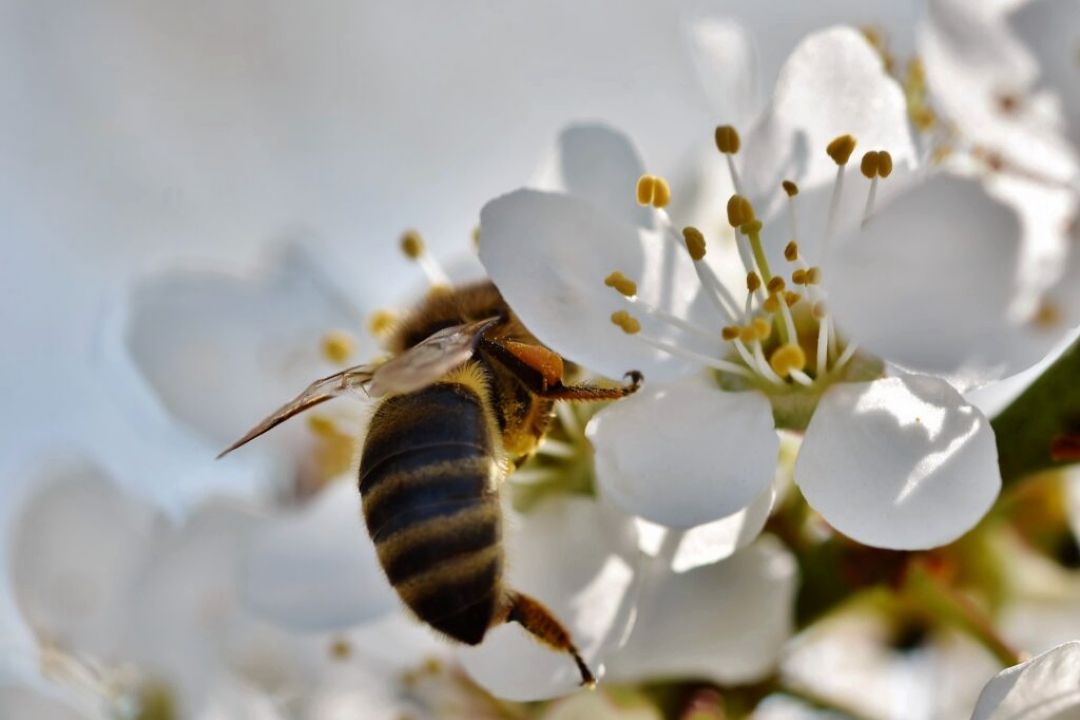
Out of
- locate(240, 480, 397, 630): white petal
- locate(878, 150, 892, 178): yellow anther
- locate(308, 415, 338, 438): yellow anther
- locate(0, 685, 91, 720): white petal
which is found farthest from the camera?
locate(0, 685, 91, 720): white petal

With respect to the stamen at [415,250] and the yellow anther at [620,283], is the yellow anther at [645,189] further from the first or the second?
the stamen at [415,250]

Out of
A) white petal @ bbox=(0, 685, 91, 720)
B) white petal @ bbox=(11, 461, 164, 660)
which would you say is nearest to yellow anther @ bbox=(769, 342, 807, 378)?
white petal @ bbox=(11, 461, 164, 660)

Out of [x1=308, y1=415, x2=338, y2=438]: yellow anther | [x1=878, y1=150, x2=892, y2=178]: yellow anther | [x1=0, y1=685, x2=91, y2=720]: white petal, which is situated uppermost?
[x1=878, y1=150, x2=892, y2=178]: yellow anther

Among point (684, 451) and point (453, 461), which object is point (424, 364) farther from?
point (684, 451)

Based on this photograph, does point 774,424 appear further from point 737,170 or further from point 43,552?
point 43,552

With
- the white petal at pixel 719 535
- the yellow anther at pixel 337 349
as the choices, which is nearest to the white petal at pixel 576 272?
the white petal at pixel 719 535

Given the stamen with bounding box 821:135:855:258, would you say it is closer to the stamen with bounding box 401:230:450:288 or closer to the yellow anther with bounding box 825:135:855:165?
the yellow anther with bounding box 825:135:855:165

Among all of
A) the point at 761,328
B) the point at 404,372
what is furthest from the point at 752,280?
the point at 404,372

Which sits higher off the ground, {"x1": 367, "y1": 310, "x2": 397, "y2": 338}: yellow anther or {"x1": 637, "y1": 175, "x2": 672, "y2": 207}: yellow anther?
{"x1": 637, "y1": 175, "x2": 672, "y2": 207}: yellow anther

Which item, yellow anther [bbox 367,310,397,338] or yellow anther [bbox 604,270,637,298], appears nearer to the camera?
yellow anther [bbox 604,270,637,298]
